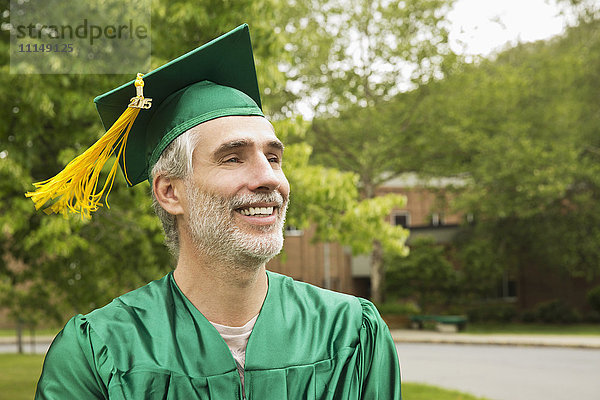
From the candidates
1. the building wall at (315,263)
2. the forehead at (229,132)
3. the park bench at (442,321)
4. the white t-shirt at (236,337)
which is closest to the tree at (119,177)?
the forehead at (229,132)

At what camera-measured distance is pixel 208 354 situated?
6.03ft

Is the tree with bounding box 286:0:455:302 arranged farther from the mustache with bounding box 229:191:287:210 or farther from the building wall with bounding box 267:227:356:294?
the mustache with bounding box 229:191:287:210

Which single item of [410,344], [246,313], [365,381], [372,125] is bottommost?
[410,344]

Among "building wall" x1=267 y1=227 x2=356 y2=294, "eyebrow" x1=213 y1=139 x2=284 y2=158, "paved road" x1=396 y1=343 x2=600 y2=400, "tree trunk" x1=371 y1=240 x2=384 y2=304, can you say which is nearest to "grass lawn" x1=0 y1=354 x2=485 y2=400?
"paved road" x1=396 y1=343 x2=600 y2=400

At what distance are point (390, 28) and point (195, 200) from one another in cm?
2156

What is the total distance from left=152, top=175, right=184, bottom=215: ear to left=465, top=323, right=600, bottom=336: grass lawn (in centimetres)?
2217

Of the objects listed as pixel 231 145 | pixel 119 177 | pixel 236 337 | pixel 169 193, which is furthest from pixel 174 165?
pixel 119 177

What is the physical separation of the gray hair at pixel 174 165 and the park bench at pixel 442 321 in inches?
918

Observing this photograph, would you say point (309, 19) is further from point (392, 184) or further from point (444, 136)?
point (392, 184)

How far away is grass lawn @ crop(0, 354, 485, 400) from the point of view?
9631mm

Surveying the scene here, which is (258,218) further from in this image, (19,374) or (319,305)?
(19,374)

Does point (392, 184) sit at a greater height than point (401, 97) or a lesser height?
lesser

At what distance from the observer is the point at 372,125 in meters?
23.1

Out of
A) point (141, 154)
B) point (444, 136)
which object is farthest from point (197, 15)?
point (444, 136)
